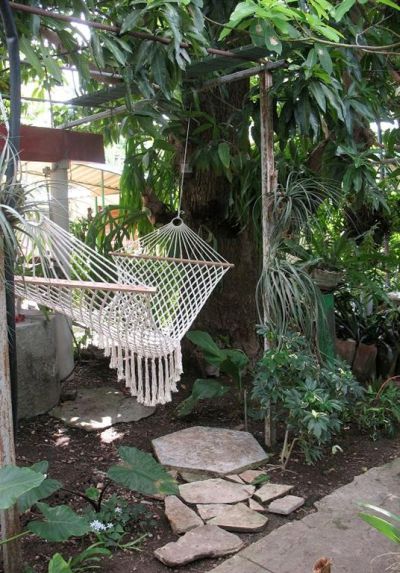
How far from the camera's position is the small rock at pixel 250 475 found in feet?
7.30

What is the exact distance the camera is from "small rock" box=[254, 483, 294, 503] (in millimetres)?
2076

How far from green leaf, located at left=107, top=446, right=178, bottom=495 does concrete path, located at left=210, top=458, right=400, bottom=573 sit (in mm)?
272

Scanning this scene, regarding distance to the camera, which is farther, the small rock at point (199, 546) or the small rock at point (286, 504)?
the small rock at point (286, 504)

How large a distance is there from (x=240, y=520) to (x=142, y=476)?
380mm

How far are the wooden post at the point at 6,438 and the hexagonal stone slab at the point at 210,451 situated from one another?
84 cm

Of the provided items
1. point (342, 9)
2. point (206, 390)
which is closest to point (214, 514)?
point (206, 390)

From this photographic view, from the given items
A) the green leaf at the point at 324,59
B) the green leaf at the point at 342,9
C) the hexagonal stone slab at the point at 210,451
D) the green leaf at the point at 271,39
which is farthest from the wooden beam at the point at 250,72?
the hexagonal stone slab at the point at 210,451

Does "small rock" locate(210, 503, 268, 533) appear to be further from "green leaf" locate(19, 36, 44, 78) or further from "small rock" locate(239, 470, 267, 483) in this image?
"green leaf" locate(19, 36, 44, 78)

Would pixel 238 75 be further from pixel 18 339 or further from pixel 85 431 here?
pixel 85 431

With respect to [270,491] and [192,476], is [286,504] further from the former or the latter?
[192,476]

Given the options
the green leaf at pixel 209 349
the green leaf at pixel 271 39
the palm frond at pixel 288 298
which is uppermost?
the green leaf at pixel 271 39

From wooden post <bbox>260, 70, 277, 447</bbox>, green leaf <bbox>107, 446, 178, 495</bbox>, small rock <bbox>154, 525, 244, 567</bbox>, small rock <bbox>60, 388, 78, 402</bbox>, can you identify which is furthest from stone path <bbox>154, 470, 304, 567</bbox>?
small rock <bbox>60, 388, 78, 402</bbox>

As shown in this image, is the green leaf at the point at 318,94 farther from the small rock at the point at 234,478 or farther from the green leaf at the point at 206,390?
Result: the small rock at the point at 234,478

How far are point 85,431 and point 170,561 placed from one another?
1.08 m
